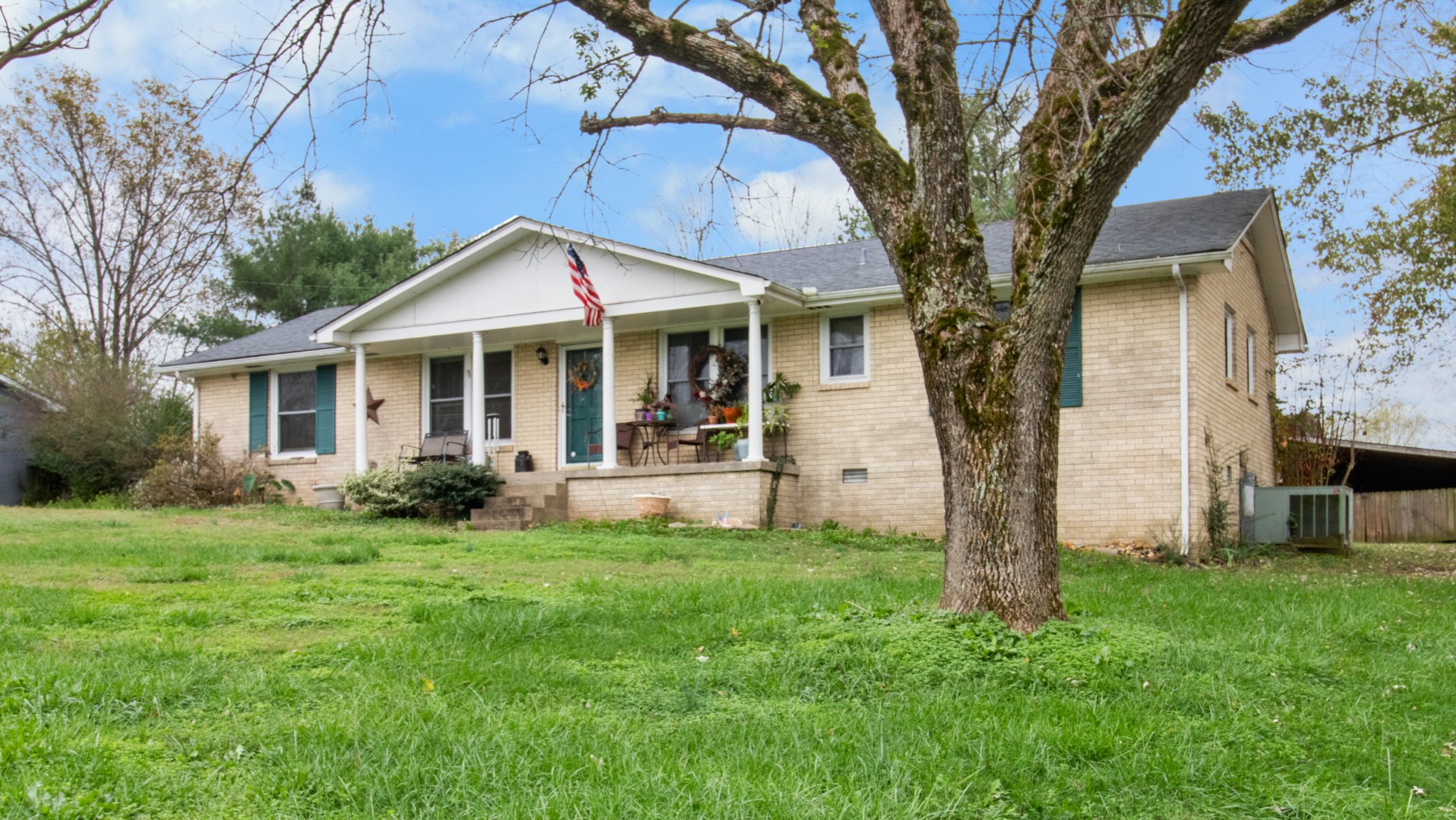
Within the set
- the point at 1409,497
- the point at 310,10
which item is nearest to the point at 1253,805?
the point at 310,10

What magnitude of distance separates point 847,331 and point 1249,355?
21.3 ft

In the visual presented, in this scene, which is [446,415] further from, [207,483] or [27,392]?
[27,392]

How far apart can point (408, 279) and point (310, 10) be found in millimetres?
10643

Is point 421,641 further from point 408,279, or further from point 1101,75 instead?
point 408,279

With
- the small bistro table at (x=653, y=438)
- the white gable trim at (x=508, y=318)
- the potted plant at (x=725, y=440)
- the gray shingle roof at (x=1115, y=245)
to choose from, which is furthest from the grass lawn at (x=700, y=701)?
the small bistro table at (x=653, y=438)

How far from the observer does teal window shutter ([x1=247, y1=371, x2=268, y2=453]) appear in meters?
20.4

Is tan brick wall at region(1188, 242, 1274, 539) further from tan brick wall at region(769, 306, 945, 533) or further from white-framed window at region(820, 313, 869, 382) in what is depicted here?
white-framed window at region(820, 313, 869, 382)

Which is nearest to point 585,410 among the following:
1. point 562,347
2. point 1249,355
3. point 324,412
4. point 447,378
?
point 562,347

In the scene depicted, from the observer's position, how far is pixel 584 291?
1612cm

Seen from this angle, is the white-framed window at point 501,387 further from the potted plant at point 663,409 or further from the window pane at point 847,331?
the window pane at point 847,331

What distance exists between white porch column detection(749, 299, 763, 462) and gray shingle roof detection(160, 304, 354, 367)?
7.65m

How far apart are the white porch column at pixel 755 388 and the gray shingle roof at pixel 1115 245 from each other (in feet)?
2.61

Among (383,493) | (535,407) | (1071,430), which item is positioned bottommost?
(383,493)

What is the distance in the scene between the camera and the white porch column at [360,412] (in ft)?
59.4
